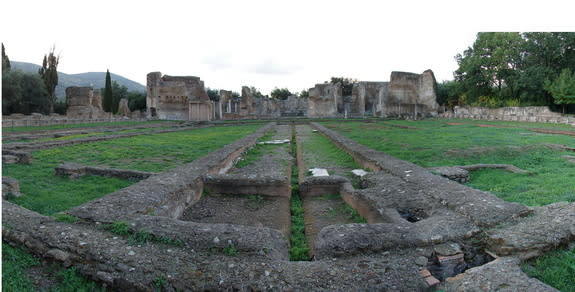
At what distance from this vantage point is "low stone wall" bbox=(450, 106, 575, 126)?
25.6 m

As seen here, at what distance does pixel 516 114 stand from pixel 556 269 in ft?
119

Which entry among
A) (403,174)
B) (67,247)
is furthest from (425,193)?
(67,247)

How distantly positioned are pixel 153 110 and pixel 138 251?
41.7m

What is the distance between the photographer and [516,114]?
3175 cm

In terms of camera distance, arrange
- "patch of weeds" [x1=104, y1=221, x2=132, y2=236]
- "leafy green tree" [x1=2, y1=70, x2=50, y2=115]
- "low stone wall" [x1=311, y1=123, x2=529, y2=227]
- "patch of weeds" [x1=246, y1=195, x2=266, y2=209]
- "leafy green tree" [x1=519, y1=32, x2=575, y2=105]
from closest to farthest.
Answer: "patch of weeds" [x1=104, y1=221, x2=132, y2=236]
"low stone wall" [x1=311, y1=123, x2=529, y2=227]
"patch of weeds" [x1=246, y1=195, x2=266, y2=209]
"leafy green tree" [x1=2, y1=70, x2=50, y2=115]
"leafy green tree" [x1=519, y1=32, x2=575, y2=105]

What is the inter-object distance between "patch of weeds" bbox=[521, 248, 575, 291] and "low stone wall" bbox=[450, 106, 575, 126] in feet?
86.2

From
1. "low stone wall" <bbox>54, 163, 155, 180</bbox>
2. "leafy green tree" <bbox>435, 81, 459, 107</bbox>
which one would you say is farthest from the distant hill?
"low stone wall" <bbox>54, 163, 155, 180</bbox>

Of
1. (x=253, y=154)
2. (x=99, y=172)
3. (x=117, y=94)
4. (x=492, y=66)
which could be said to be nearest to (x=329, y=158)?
(x=253, y=154)

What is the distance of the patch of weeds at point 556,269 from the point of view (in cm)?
234

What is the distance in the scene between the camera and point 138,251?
2.78 metres

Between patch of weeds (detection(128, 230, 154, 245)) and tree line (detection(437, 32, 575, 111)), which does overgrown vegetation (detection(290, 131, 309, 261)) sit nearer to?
patch of weeds (detection(128, 230, 154, 245))

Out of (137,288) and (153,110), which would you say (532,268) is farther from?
(153,110)

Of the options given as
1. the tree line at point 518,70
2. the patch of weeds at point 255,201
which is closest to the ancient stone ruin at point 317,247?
the patch of weeds at point 255,201

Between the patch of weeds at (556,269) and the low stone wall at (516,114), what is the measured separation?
26.3 meters
